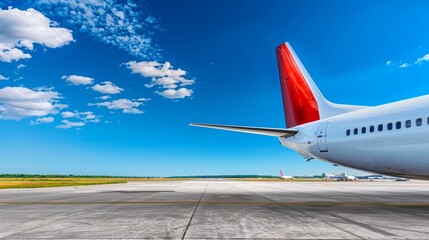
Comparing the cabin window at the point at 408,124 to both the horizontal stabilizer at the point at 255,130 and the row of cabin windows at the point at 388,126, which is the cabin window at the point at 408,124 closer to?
the row of cabin windows at the point at 388,126

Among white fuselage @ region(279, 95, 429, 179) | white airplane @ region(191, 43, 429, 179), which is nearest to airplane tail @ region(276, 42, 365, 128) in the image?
white airplane @ region(191, 43, 429, 179)

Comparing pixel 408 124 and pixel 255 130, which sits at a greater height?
pixel 255 130

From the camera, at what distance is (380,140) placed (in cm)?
1286

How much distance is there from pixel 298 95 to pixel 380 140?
271 inches

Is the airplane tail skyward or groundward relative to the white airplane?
skyward

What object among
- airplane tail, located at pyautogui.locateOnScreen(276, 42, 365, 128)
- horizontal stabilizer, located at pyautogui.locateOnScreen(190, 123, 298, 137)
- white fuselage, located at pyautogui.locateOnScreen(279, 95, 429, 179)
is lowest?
white fuselage, located at pyautogui.locateOnScreen(279, 95, 429, 179)

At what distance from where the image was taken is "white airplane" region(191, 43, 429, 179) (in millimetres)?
11773

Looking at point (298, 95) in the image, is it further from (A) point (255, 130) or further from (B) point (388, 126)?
(B) point (388, 126)

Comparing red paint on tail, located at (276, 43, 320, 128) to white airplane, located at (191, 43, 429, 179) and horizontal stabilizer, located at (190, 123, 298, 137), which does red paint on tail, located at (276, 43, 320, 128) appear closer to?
white airplane, located at (191, 43, 429, 179)

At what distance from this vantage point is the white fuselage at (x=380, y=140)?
11570mm

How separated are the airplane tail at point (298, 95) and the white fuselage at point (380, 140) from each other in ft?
4.73

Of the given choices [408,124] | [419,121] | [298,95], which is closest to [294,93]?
[298,95]

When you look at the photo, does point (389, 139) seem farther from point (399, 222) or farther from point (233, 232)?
point (233, 232)

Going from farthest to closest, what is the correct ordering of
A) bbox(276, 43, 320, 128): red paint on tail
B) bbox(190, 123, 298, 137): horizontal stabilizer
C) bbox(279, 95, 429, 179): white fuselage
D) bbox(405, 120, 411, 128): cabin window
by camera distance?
bbox(276, 43, 320, 128): red paint on tail, bbox(190, 123, 298, 137): horizontal stabilizer, bbox(405, 120, 411, 128): cabin window, bbox(279, 95, 429, 179): white fuselage
